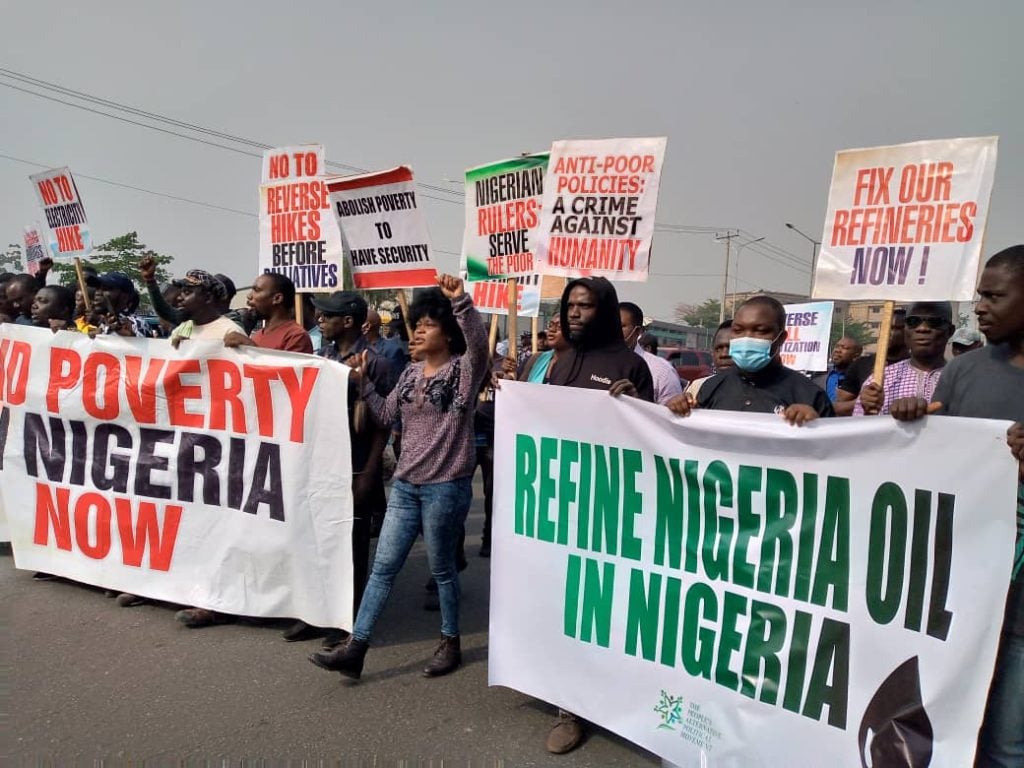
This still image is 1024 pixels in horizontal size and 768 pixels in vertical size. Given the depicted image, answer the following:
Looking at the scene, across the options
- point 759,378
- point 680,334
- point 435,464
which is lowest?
point 680,334

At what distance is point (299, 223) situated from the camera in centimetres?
568

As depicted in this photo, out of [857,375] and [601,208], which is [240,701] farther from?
[857,375]

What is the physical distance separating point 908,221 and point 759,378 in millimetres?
1000

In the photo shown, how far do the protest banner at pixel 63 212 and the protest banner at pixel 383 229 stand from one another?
210cm

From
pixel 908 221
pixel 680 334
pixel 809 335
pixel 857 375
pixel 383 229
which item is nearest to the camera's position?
pixel 908 221

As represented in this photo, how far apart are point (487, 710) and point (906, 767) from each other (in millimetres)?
1706

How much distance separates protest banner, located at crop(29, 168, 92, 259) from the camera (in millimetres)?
5680

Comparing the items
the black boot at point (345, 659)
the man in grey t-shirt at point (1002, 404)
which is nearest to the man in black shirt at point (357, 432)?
the black boot at point (345, 659)

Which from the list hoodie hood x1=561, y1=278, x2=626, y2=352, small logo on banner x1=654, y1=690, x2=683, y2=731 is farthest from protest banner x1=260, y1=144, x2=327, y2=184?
small logo on banner x1=654, y1=690, x2=683, y2=731

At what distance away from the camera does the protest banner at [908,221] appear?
3.15 meters

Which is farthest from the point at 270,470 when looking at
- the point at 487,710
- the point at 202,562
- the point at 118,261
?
the point at 118,261

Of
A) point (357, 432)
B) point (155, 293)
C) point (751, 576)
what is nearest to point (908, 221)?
point (751, 576)

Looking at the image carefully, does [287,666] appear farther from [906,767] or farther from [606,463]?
[906,767]

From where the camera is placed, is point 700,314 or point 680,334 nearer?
point 680,334
